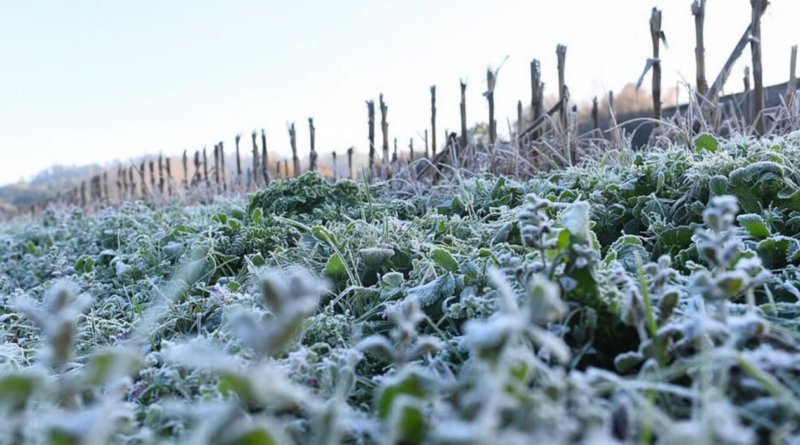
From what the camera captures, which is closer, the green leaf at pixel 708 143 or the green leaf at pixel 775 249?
the green leaf at pixel 775 249

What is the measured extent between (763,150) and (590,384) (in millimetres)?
1456

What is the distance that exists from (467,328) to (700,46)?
3.18 m

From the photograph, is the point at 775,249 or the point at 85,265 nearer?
the point at 775,249

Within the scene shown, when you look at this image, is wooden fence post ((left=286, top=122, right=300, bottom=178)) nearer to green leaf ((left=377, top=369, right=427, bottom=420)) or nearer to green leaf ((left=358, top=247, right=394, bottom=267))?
green leaf ((left=358, top=247, right=394, bottom=267))

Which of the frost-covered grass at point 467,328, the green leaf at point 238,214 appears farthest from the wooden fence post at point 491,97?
the green leaf at point 238,214

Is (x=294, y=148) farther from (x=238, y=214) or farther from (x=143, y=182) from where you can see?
(x=238, y=214)

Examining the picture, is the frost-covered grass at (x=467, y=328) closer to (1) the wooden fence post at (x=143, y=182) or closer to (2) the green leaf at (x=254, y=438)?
(2) the green leaf at (x=254, y=438)

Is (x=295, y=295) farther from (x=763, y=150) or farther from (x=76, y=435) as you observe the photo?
(x=763, y=150)

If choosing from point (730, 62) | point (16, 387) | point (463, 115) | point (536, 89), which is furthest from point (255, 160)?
point (16, 387)

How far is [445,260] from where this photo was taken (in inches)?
51.3

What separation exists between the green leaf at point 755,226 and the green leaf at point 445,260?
26.4 inches

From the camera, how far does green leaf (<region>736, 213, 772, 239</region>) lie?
1290mm

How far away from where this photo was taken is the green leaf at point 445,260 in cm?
130

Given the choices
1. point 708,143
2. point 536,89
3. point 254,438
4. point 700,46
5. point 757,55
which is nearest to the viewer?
point 254,438
